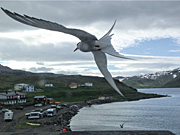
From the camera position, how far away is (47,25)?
23.8 ft

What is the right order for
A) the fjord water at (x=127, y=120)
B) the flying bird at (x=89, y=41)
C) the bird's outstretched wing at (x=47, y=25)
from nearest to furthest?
1. the bird's outstretched wing at (x=47, y=25)
2. the flying bird at (x=89, y=41)
3. the fjord water at (x=127, y=120)

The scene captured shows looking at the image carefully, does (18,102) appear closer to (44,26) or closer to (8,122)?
(8,122)

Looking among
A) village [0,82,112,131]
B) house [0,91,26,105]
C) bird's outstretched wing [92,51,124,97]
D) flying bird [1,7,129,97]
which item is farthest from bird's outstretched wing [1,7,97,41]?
house [0,91,26,105]

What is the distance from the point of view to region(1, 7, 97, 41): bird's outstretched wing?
672 centimetres

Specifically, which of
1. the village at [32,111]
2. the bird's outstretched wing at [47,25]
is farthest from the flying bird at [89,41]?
the village at [32,111]

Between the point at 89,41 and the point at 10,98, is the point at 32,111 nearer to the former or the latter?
the point at 10,98

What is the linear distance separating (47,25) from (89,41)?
1.57 meters

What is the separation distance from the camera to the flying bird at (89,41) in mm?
6877

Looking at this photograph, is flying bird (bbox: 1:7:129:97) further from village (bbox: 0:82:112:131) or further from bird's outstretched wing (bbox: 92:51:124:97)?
village (bbox: 0:82:112:131)

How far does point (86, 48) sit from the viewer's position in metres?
7.93

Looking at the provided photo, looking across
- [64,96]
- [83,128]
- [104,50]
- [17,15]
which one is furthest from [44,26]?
[64,96]

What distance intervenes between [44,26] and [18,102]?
8911 cm

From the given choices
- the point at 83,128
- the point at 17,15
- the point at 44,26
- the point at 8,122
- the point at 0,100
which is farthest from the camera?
the point at 0,100

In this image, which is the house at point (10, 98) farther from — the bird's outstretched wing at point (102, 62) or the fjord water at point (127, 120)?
the bird's outstretched wing at point (102, 62)
